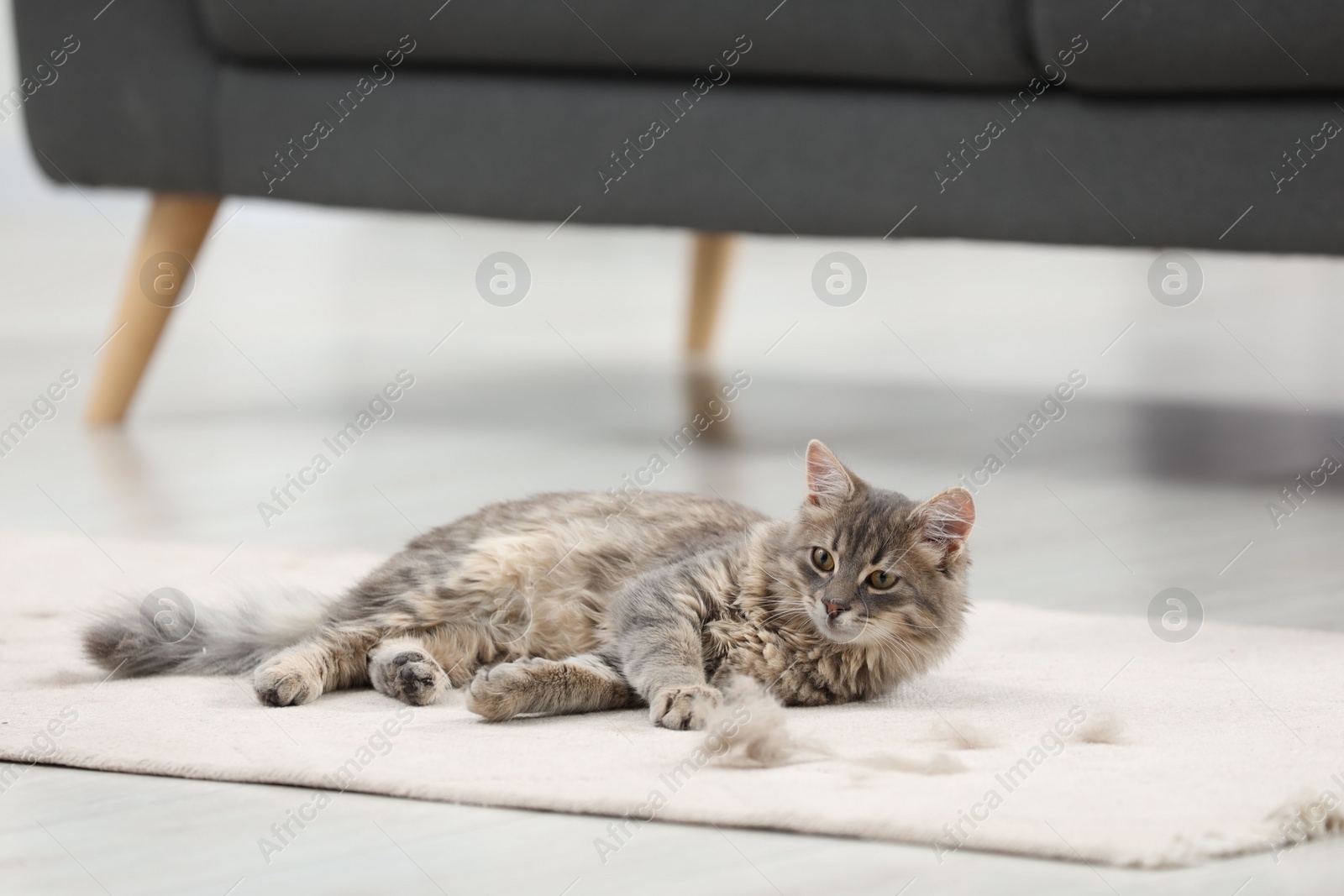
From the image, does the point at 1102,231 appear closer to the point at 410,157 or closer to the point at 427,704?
the point at 410,157

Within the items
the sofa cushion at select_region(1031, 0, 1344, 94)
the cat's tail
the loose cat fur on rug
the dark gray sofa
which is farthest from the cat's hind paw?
the sofa cushion at select_region(1031, 0, 1344, 94)

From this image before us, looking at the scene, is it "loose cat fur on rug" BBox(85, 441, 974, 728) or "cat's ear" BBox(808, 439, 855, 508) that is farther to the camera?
"cat's ear" BBox(808, 439, 855, 508)

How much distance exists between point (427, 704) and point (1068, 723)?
661 millimetres

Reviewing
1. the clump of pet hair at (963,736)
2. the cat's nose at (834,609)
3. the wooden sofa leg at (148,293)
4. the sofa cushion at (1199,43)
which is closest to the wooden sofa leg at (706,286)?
the wooden sofa leg at (148,293)

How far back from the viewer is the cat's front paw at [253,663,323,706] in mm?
1636

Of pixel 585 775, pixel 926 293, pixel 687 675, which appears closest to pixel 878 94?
pixel 687 675

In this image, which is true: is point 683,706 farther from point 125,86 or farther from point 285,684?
point 125,86

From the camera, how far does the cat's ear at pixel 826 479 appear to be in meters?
1.74

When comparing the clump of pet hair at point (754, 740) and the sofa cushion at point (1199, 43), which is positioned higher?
the sofa cushion at point (1199, 43)

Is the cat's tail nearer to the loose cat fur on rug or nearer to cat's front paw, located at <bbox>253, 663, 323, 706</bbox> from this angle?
the loose cat fur on rug

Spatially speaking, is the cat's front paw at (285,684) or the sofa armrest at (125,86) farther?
the sofa armrest at (125,86)

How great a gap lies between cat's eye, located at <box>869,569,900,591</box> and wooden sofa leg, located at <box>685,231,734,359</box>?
8.16ft

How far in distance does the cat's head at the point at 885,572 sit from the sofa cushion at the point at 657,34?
1.19m

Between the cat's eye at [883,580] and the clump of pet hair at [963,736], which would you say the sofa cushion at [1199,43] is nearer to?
the cat's eye at [883,580]
